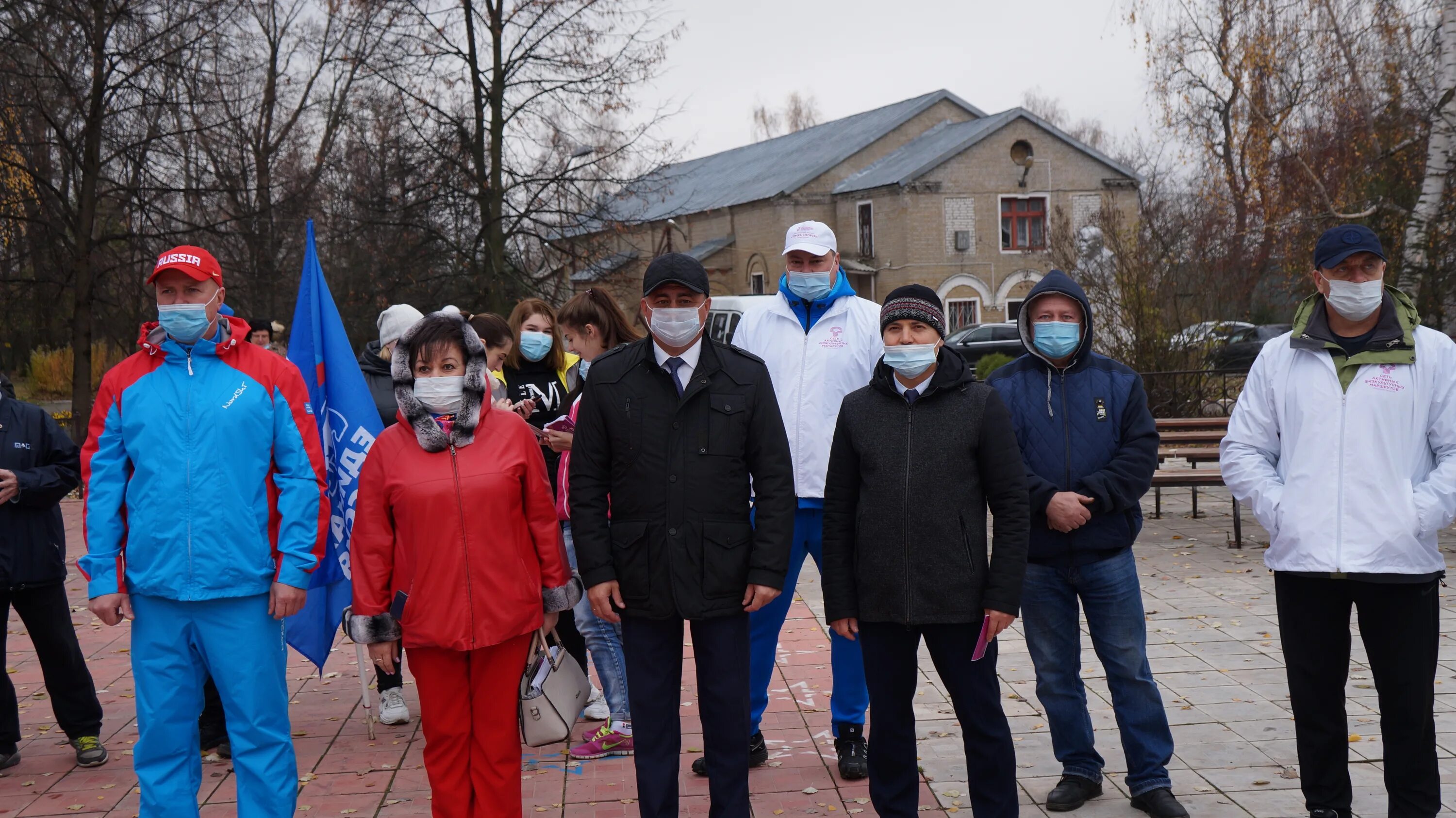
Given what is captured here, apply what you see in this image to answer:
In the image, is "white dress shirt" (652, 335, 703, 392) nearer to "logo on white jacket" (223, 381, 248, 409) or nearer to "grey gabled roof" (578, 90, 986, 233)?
"logo on white jacket" (223, 381, 248, 409)

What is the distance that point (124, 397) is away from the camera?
13.0ft

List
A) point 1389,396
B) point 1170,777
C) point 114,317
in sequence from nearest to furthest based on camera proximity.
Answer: point 1389,396
point 1170,777
point 114,317

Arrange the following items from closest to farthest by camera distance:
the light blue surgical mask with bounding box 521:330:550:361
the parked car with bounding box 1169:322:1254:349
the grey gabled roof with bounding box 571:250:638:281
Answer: the light blue surgical mask with bounding box 521:330:550:361 < the parked car with bounding box 1169:322:1254:349 < the grey gabled roof with bounding box 571:250:638:281

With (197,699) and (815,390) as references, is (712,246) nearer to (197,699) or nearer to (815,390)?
(815,390)

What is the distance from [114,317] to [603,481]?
1969cm

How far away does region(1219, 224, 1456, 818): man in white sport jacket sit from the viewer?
383 cm

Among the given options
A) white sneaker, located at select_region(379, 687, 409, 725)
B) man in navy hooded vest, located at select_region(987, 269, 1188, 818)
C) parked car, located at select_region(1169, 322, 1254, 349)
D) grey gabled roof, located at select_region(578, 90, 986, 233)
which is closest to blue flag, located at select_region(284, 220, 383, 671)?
white sneaker, located at select_region(379, 687, 409, 725)

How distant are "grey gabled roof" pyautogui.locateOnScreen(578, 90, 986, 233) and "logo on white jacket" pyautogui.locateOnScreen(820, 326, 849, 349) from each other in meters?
32.4

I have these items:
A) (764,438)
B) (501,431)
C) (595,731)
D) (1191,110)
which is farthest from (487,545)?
(1191,110)

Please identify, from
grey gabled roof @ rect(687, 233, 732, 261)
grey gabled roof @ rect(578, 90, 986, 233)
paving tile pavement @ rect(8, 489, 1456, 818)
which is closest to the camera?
paving tile pavement @ rect(8, 489, 1456, 818)

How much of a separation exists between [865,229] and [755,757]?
1472 inches

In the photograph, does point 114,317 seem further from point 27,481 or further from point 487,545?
point 487,545

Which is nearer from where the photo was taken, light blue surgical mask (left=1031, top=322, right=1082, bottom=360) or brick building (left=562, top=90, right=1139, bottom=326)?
light blue surgical mask (left=1031, top=322, right=1082, bottom=360)

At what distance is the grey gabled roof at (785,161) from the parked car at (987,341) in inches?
413
